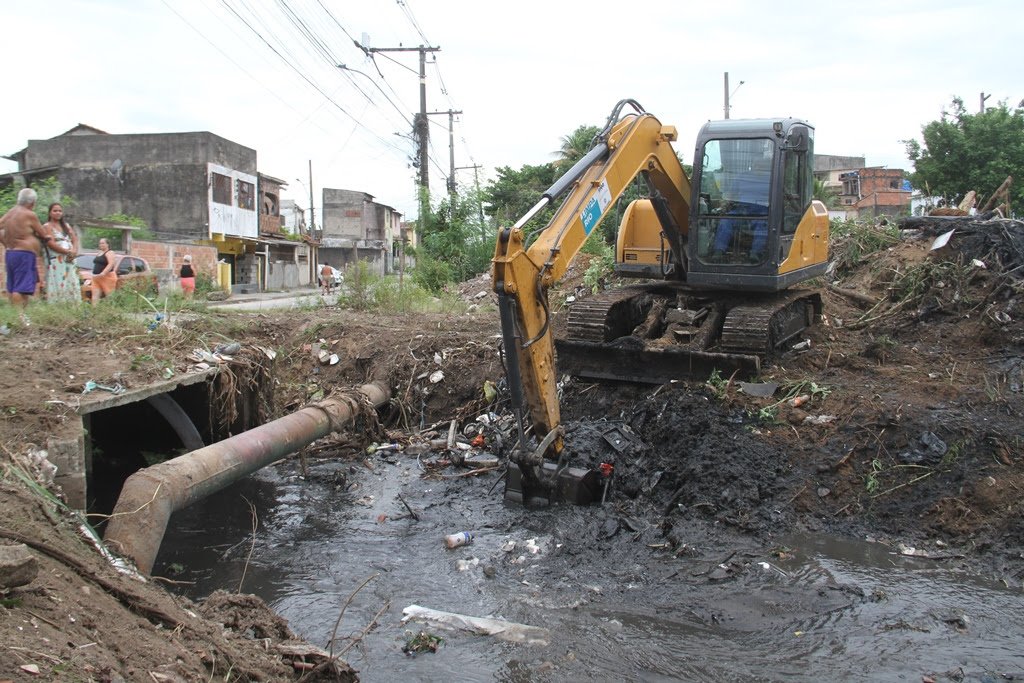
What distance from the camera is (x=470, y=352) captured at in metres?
9.99

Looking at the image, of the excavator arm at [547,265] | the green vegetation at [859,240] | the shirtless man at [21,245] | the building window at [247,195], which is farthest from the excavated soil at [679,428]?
the building window at [247,195]

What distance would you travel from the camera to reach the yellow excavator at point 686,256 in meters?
6.61

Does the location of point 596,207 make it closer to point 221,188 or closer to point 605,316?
point 605,316

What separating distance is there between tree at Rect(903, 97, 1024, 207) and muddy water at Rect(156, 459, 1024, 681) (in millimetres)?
25133

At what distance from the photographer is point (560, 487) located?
6.47 m

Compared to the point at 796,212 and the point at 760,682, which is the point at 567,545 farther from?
the point at 796,212

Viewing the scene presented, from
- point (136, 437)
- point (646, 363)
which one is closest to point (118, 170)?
point (136, 437)

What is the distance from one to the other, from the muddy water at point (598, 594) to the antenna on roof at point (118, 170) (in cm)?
2996

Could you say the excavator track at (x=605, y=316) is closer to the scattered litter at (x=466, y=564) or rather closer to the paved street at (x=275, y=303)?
the scattered litter at (x=466, y=564)

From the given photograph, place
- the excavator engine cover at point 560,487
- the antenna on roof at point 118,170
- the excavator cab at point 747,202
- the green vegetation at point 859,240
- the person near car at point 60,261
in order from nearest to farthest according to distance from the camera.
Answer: the excavator engine cover at point 560,487 < the excavator cab at point 747,202 < the person near car at point 60,261 < the green vegetation at point 859,240 < the antenna on roof at point 118,170

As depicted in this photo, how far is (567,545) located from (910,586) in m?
2.33

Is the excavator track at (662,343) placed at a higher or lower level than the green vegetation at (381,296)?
lower

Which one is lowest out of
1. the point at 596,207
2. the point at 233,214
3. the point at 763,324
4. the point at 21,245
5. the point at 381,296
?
the point at 763,324

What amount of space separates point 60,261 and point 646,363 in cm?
716
